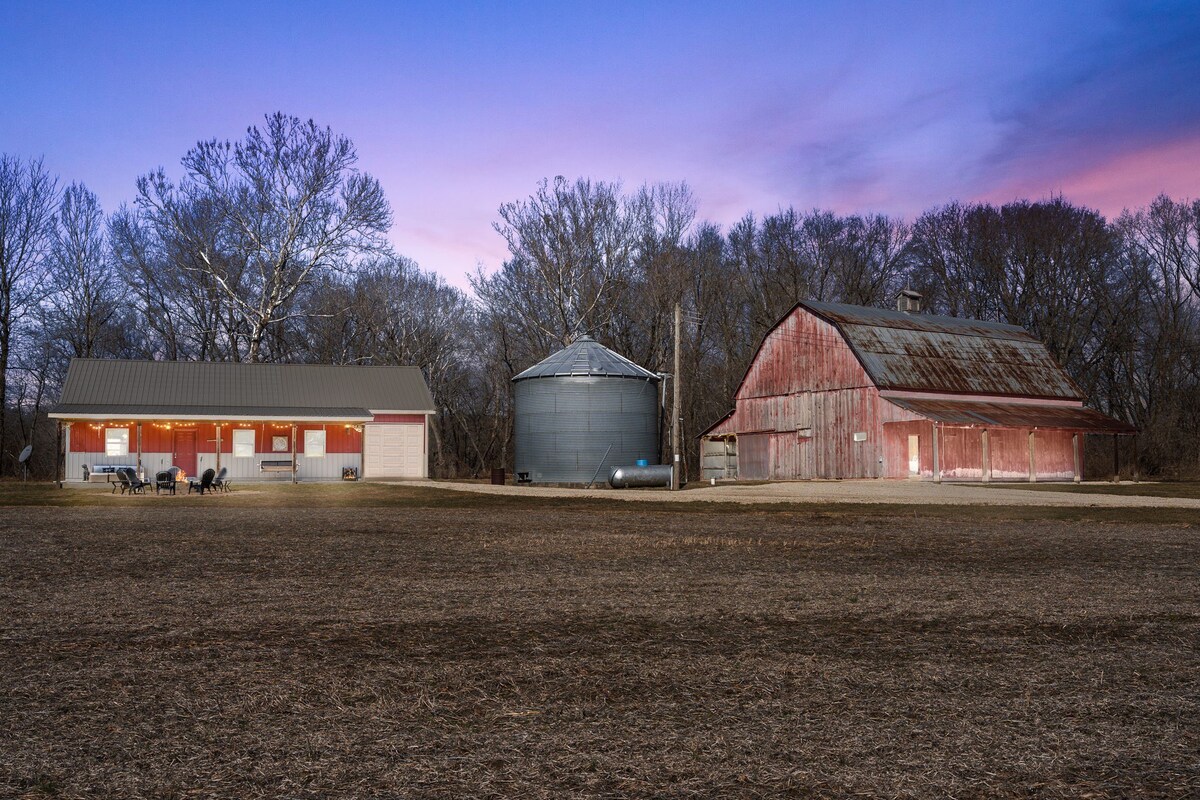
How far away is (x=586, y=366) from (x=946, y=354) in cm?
1593

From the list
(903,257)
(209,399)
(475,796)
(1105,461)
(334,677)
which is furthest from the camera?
(903,257)

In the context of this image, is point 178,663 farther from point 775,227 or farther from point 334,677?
point 775,227

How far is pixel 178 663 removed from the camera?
617cm

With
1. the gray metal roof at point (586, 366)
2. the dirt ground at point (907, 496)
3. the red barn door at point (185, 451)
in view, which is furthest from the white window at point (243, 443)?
the gray metal roof at point (586, 366)

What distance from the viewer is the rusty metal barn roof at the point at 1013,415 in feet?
126

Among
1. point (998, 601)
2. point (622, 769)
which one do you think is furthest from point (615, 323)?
point (622, 769)

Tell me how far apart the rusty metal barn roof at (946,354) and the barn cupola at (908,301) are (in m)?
0.98

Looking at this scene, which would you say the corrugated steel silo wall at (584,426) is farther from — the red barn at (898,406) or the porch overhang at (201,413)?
the red barn at (898,406)

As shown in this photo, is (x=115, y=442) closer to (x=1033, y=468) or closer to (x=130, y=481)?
(x=130, y=481)

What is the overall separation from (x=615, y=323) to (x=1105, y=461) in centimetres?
2551

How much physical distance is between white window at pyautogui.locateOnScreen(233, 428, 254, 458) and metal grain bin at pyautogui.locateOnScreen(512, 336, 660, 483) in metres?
10.5

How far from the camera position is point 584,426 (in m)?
40.1

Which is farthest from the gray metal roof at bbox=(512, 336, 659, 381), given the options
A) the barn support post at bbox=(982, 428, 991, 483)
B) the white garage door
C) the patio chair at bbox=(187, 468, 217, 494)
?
the patio chair at bbox=(187, 468, 217, 494)

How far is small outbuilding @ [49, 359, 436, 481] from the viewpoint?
3847 centimetres
